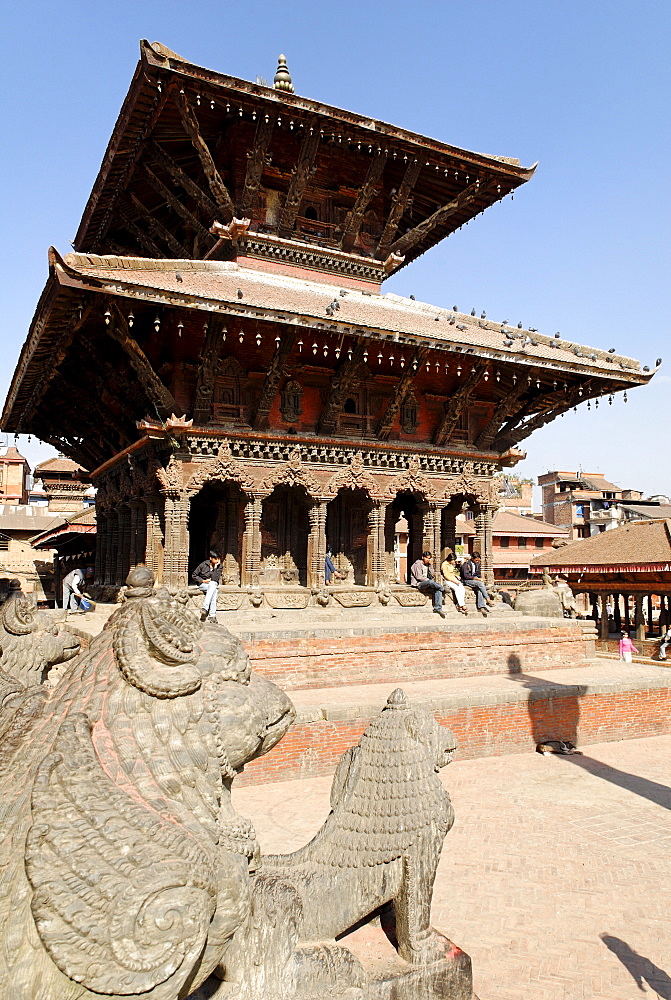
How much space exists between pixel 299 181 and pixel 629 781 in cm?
1301

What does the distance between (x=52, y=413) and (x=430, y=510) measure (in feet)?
34.4

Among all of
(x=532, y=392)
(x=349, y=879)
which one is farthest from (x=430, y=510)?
(x=349, y=879)

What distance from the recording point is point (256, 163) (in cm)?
1405

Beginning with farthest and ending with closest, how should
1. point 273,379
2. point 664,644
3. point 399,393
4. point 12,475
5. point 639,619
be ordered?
1. point 12,475
2. point 639,619
3. point 664,644
4. point 399,393
5. point 273,379

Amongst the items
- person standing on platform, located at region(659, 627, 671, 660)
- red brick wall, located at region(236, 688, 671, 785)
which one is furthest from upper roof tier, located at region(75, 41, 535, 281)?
person standing on platform, located at region(659, 627, 671, 660)

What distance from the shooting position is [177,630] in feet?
6.75

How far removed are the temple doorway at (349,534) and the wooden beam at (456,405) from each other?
7.56 feet

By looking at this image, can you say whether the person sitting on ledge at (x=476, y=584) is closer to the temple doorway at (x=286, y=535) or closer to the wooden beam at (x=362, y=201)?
the temple doorway at (x=286, y=535)

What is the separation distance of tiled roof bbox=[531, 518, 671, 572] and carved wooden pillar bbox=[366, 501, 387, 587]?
9.43 m

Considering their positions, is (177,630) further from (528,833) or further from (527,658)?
(527,658)

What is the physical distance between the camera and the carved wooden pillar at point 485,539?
15328 mm

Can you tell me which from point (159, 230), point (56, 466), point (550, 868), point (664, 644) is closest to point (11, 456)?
point (56, 466)

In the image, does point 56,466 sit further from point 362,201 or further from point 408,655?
point 408,655

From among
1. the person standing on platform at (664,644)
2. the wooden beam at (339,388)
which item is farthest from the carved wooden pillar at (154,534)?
the person standing on platform at (664,644)
